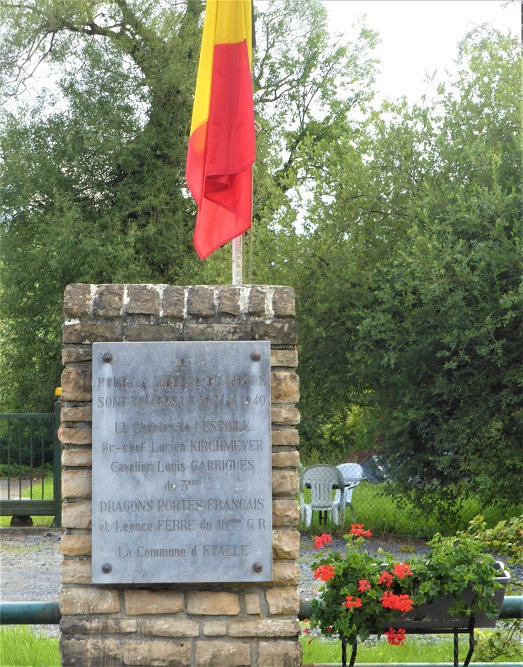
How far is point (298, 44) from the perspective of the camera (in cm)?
2067

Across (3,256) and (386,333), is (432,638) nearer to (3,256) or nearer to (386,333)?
(386,333)

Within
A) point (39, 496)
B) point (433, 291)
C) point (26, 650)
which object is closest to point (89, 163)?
point (39, 496)

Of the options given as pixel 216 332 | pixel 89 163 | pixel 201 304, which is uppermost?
pixel 89 163

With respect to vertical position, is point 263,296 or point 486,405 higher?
point 263,296

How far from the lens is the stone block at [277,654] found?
3.64 metres

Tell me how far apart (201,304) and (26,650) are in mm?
2814

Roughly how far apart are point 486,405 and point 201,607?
6.83 m

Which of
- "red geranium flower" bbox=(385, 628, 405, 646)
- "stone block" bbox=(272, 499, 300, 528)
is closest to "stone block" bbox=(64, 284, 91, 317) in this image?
"stone block" bbox=(272, 499, 300, 528)

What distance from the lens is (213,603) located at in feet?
12.1

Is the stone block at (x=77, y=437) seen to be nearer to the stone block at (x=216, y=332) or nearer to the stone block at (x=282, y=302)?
the stone block at (x=216, y=332)

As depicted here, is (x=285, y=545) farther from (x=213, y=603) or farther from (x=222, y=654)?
(x=222, y=654)

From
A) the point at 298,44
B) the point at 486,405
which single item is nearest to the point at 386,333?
the point at 486,405

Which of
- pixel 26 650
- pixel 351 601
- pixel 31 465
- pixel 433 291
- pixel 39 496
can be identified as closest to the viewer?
pixel 351 601

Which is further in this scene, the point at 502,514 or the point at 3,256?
the point at 3,256
